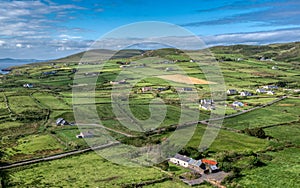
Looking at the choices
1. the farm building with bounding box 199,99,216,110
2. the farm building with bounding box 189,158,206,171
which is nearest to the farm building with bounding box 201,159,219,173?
the farm building with bounding box 189,158,206,171

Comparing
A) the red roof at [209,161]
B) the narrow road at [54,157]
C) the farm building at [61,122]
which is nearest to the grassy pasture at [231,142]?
the red roof at [209,161]

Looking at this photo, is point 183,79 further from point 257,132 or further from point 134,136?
point 134,136

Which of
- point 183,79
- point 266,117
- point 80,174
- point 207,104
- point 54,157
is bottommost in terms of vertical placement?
point 80,174

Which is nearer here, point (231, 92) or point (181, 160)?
point (181, 160)

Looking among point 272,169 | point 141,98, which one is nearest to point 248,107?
point 141,98

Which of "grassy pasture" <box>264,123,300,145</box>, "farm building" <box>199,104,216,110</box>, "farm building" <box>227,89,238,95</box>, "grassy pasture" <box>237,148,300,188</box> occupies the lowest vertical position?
"grassy pasture" <box>237,148,300,188</box>

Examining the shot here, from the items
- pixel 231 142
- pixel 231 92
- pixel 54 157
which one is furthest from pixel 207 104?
pixel 54 157

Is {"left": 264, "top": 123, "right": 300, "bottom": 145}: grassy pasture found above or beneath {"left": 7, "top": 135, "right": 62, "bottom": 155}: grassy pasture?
beneath

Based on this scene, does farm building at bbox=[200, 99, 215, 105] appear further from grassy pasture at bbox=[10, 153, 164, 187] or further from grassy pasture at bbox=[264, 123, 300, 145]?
grassy pasture at bbox=[10, 153, 164, 187]
